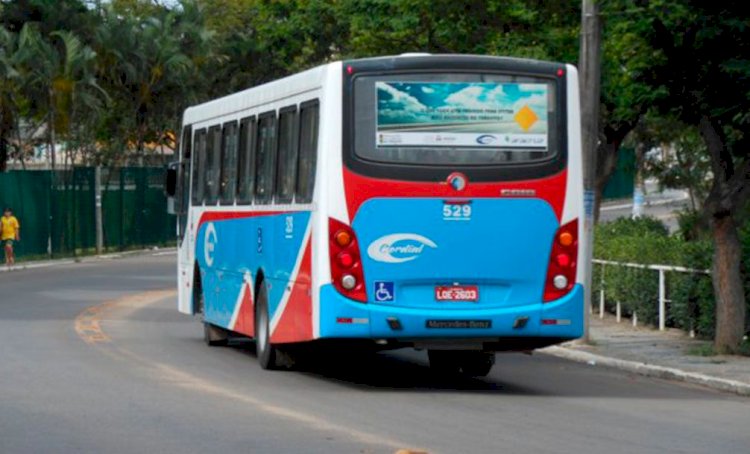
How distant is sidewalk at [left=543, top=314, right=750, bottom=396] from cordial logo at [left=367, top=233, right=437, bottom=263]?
3.76 metres

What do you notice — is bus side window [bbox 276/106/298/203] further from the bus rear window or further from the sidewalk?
the sidewalk

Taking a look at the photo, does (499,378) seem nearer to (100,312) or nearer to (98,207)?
(100,312)

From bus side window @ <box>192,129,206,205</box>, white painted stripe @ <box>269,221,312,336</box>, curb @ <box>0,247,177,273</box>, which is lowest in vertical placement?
curb @ <box>0,247,177,273</box>

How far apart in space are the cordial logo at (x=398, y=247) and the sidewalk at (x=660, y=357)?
3755 mm

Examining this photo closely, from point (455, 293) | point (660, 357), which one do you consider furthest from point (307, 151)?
point (660, 357)

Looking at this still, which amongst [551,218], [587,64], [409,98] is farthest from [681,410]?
[587,64]

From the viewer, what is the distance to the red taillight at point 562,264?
18734 mm

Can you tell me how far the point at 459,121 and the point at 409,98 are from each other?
1.78 ft

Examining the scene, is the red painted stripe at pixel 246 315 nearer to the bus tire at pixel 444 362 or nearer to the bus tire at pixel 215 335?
the bus tire at pixel 444 362

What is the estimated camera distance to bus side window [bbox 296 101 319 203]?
61.8 feet

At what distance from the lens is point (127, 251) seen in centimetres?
6506

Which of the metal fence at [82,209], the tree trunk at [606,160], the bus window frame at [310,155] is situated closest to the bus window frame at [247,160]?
the bus window frame at [310,155]

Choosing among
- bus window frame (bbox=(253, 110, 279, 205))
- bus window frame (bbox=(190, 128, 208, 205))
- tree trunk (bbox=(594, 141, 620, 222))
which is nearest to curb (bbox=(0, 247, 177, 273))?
tree trunk (bbox=(594, 141, 620, 222))

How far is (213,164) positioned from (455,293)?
252 inches
